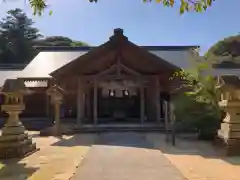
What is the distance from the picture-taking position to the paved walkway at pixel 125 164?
673 centimetres

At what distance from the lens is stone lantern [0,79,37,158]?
9648 mm

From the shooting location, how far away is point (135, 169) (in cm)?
741

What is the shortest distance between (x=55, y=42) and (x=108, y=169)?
165 feet

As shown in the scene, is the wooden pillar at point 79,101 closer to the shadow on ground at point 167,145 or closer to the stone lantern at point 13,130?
the shadow on ground at point 167,145

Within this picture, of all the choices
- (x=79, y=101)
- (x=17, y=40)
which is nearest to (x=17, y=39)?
(x=17, y=40)

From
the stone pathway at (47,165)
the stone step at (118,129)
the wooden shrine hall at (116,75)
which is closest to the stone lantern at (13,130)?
the stone pathway at (47,165)

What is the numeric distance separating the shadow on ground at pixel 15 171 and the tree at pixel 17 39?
128ft

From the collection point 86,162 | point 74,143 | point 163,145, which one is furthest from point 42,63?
point 86,162

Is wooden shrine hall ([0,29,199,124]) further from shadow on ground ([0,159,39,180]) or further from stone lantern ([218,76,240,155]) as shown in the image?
shadow on ground ([0,159,39,180])

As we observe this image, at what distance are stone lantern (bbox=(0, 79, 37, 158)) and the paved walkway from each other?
200 centimetres

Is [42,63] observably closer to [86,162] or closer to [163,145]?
[163,145]

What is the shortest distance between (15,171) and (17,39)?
4335cm

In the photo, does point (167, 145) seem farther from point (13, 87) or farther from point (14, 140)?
point (13, 87)

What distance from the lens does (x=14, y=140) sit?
32.2ft
